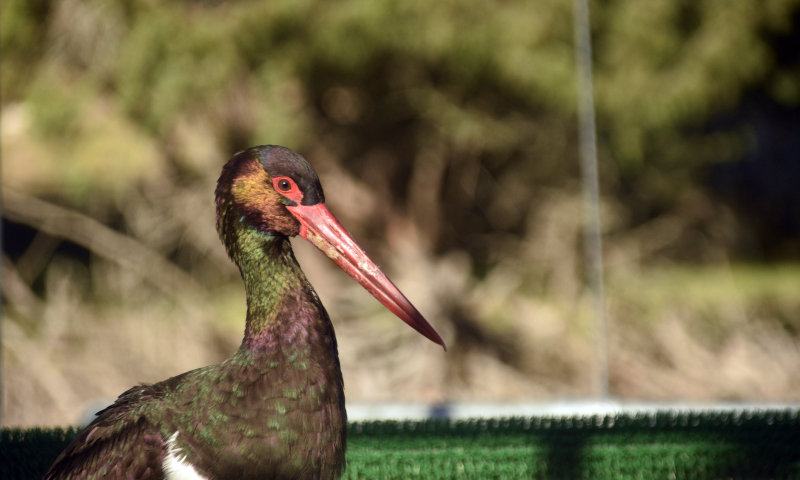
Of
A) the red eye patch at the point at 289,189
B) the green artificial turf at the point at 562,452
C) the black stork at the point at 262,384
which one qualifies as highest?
the red eye patch at the point at 289,189

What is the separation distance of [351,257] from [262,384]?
1.11ft

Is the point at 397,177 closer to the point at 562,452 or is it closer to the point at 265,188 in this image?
the point at 562,452

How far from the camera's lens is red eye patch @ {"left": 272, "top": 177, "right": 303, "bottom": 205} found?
1741 millimetres

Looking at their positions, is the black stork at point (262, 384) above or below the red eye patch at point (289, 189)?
below

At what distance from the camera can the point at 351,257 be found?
172cm

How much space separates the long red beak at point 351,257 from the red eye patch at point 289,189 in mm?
21

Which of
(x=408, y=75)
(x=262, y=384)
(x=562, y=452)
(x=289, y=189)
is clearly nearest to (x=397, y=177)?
(x=408, y=75)

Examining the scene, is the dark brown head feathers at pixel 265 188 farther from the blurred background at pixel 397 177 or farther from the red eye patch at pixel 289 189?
the blurred background at pixel 397 177

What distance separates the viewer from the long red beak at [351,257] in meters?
1.69

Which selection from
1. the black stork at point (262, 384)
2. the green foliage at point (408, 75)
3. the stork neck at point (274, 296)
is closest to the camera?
the black stork at point (262, 384)

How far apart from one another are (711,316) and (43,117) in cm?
511

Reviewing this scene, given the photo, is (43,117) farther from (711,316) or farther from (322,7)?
(711,316)

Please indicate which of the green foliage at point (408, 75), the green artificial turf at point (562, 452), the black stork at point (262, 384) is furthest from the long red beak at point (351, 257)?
the green foliage at point (408, 75)

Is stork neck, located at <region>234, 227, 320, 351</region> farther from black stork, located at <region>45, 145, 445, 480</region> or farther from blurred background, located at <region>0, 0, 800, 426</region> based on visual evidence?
blurred background, located at <region>0, 0, 800, 426</region>
